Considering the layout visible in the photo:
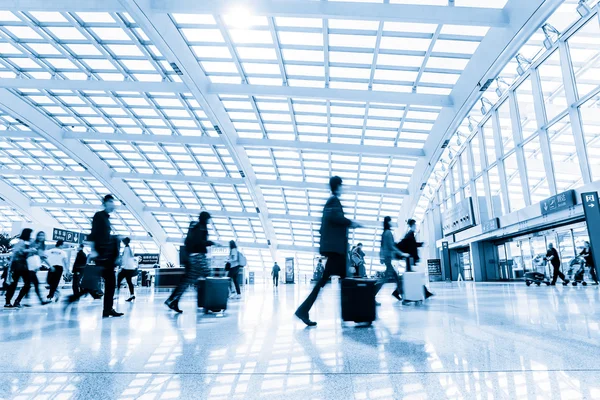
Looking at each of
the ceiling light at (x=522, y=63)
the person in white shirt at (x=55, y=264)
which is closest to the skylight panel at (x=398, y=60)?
the ceiling light at (x=522, y=63)

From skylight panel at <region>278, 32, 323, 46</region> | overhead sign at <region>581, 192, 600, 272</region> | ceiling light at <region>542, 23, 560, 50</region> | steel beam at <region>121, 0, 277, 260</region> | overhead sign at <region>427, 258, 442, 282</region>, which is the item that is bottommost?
overhead sign at <region>427, 258, 442, 282</region>

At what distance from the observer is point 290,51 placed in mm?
15641

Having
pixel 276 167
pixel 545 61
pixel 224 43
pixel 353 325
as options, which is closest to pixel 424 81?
pixel 545 61

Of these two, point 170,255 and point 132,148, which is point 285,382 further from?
point 170,255

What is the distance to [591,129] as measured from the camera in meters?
13.2

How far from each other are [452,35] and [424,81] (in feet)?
9.52

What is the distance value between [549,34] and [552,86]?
3.03 m

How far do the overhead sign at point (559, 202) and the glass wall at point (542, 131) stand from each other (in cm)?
41

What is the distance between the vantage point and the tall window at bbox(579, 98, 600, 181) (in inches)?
513

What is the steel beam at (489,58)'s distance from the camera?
36.2ft

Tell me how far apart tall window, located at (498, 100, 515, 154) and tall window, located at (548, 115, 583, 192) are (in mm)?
3470

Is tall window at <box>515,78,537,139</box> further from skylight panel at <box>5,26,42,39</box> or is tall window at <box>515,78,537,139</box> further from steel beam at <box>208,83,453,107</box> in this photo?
skylight panel at <box>5,26,42,39</box>

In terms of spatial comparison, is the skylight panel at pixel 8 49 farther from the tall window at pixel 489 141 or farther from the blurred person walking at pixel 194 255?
the tall window at pixel 489 141

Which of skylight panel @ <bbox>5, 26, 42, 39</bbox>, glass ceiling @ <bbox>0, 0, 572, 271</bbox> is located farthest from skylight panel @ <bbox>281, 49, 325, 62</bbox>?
skylight panel @ <bbox>5, 26, 42, 39</bbox>
